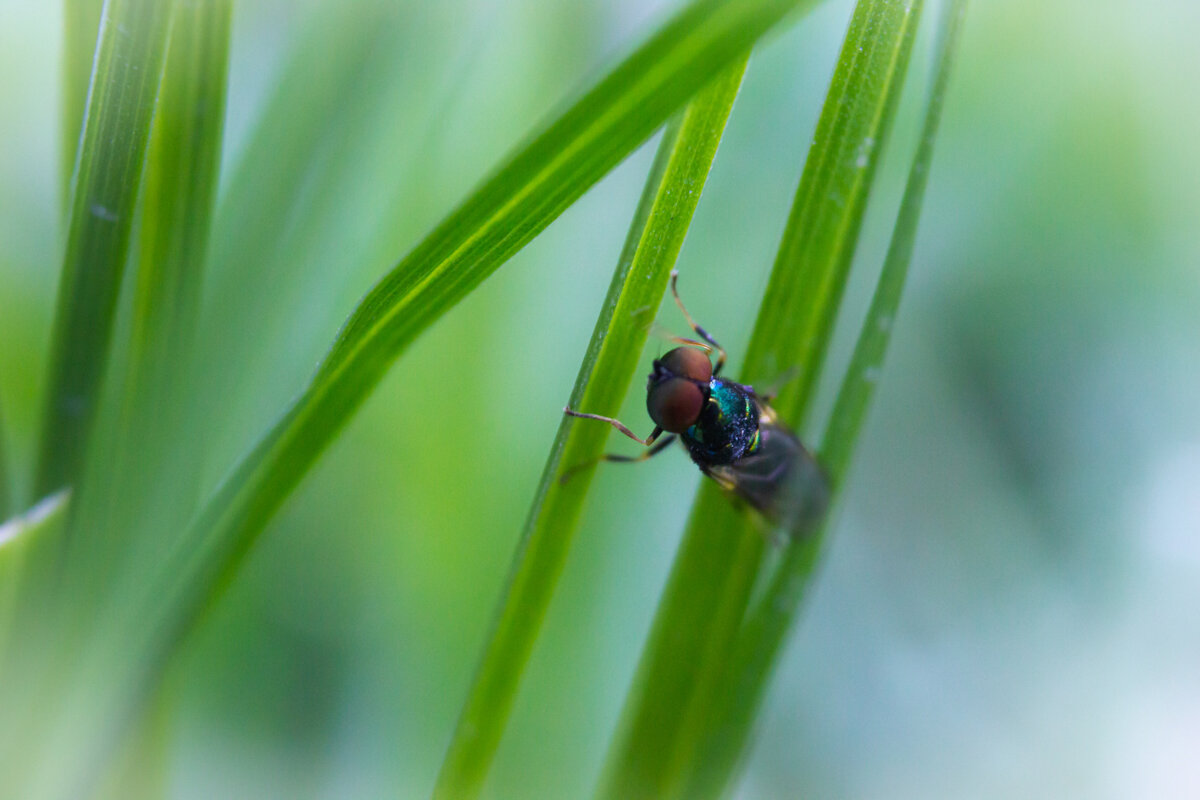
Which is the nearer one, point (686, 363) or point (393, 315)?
point (393, 315)

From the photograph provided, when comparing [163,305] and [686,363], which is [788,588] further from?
[163,305]

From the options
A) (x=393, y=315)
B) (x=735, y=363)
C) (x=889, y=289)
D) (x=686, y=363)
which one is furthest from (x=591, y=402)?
(x=735, y=363)

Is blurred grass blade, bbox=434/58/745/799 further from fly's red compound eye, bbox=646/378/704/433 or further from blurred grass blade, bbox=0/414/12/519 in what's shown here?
blurred grass blade, bbox=0/414/12/519

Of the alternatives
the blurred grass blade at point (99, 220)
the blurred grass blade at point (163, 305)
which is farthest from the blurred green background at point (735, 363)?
the blurred grass blade at point (99, 220)

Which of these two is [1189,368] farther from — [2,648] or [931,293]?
[2,648]

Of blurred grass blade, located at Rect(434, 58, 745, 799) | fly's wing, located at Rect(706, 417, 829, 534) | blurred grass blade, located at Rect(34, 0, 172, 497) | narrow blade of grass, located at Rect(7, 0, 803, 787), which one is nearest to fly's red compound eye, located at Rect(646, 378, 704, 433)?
fly's wing, located at Rect(706, 417, 829, 534)

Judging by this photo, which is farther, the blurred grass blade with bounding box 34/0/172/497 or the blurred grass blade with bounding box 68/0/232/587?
the blurred grass blade with bounding box 68/0/232/587
